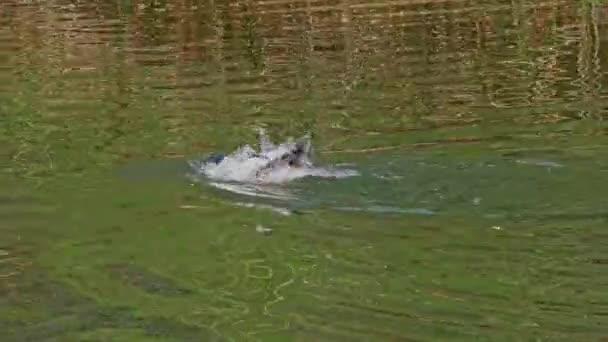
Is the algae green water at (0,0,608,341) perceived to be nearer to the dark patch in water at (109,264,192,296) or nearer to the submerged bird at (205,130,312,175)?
the dark patch in water at (109,264,192,296)

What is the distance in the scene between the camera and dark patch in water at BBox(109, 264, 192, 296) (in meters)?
8.60

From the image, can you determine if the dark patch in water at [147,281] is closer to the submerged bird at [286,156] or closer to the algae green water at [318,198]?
the algae green water at [318,198]

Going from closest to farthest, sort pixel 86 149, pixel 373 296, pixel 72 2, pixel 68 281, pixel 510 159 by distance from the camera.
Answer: pixel 373 296 → pixel 68 281 → pixel 510 159 → pixel 86 149 → pixel 72 2

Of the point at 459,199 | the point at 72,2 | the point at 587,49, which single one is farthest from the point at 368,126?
the point at 72,2

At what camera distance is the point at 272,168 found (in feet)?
38.2

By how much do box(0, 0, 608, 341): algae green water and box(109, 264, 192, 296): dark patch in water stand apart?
2 centimetres

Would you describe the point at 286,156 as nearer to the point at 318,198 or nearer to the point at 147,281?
the point at 318,198

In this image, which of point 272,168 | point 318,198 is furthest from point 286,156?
point 318,198

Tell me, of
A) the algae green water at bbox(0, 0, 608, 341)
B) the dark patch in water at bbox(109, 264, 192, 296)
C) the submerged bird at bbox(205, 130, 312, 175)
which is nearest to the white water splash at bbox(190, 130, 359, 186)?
the submerged bird at bbox(205, 130, 312, 175)

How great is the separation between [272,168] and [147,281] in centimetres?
299

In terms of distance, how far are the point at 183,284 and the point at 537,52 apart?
1181cm

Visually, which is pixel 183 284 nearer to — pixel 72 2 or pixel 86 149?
pixel 86 149

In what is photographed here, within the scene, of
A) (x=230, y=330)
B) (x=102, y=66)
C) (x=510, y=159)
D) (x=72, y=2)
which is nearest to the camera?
(x=230, y=330)

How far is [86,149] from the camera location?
13070 mm
